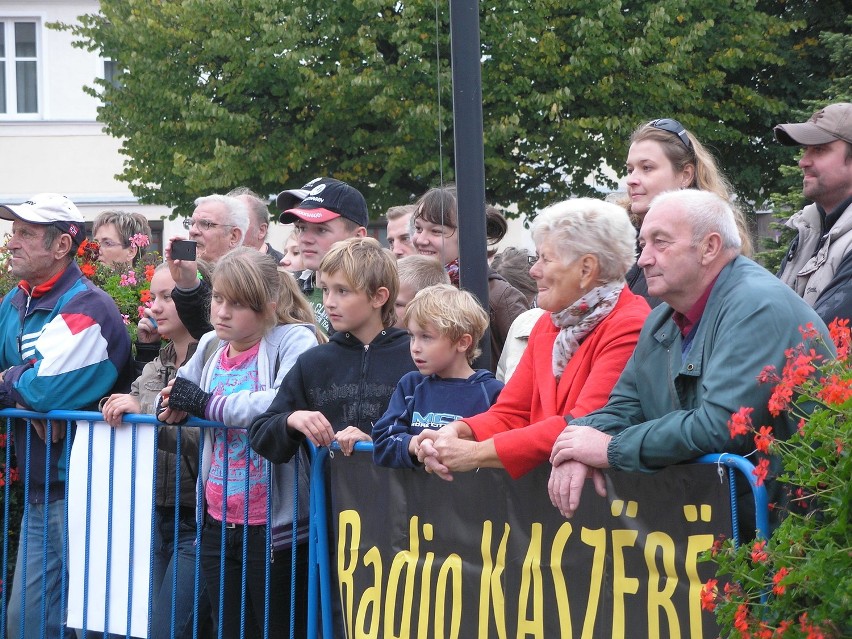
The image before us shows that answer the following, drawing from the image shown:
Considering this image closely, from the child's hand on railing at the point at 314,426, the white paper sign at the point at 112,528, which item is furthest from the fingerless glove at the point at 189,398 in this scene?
the child's hand on railing at the point at 314,426

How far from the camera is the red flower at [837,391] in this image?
2.80m

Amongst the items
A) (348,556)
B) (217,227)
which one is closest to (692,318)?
(348,556)

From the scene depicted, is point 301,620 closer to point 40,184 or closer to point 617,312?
point 617,312

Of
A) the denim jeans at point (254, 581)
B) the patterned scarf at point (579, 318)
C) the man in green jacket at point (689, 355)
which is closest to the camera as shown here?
the man in green jacket at point (689, 355)

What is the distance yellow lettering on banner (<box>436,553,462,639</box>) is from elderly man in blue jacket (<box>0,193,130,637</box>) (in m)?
2.22

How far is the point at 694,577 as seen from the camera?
3.50 meters

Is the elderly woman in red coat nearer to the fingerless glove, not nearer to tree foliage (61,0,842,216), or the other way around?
the fingerless glove

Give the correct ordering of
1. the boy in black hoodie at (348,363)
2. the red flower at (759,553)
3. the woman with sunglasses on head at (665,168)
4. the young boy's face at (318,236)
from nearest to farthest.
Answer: the red flower at (759,553) → the boy in black hoodie at (348,363) → the woman with sunglasses on head at (665,168) → the young boy's face at (318,236)

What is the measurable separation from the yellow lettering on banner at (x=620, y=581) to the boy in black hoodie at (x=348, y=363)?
1.30m

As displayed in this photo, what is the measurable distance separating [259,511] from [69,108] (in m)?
24.4

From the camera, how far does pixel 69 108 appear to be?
27.6 meters

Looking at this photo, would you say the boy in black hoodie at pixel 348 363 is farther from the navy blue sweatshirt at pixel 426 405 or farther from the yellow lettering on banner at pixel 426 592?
the yellow lettering on banner at pixel 426 592

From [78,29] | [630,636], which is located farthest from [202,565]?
[78,29]

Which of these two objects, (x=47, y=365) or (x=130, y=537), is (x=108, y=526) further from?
(x=47, y=365)
